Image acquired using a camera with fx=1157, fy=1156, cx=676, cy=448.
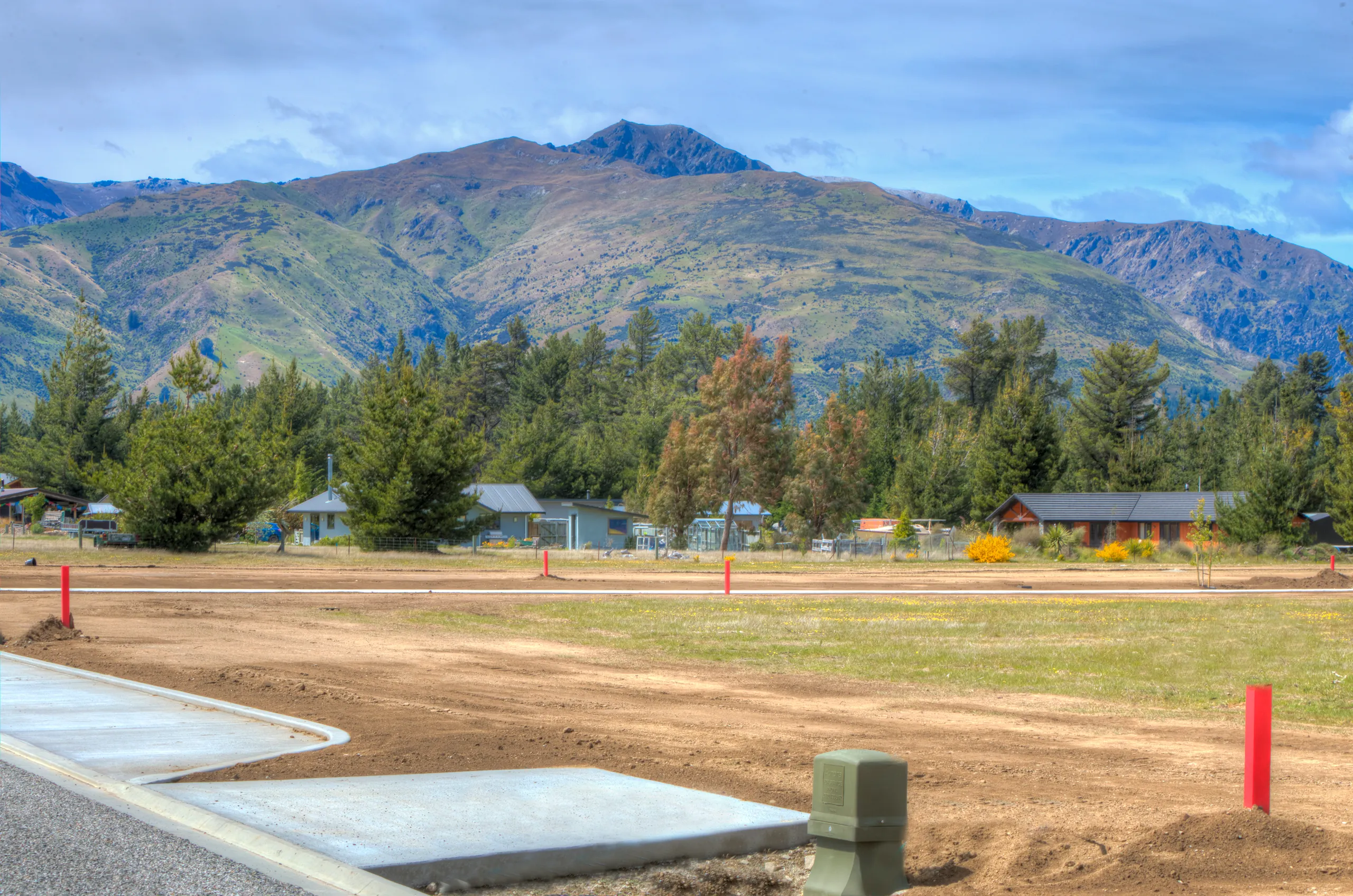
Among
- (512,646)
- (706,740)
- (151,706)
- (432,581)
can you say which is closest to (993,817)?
(706,740)

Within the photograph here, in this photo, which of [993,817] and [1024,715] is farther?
[1024,715]

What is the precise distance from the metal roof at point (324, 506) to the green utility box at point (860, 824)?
77.3 meters

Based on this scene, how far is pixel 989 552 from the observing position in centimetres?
6012

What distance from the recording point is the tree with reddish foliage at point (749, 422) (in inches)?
2995

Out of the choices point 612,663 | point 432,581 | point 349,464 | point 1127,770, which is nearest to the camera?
point 1127,770

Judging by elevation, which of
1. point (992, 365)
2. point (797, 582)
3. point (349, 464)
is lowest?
point (797, 582)

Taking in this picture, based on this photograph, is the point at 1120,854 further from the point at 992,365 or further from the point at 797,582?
the point at 992,365

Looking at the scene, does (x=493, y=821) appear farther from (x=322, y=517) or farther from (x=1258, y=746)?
(x=322, y=517)

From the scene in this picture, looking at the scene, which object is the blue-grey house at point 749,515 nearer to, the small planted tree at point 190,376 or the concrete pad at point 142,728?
the small planted tree at point 190,376

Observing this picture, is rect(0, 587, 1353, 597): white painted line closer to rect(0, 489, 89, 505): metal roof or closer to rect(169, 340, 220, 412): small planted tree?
rect(169, 340, 220, 412): small planted tree

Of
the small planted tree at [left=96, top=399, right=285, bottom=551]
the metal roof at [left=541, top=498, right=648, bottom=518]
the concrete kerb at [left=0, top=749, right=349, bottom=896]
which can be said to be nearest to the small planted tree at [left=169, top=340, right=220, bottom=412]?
the small planted tree at [left=96, top=399, right=285, bottom=551]

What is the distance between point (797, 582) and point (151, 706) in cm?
3114

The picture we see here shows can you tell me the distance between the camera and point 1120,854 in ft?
23.0

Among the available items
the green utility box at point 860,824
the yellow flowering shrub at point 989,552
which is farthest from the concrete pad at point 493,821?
the yellow flowering shrub at point 989,552
